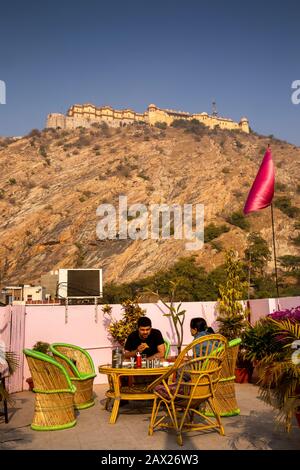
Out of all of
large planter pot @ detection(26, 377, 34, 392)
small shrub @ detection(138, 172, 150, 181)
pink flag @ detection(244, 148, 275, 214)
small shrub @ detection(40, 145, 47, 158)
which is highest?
small shrub @ detection(40, 145, 47, 158)

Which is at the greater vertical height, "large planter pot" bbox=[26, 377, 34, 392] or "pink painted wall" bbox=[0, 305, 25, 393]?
"pink painted wall" bbox=[0, 305, 25, 393]

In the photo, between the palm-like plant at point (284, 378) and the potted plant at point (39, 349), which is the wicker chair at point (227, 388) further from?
the potted plant at point (39, 349)

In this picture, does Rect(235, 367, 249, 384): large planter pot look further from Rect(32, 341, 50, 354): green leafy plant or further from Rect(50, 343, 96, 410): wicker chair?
Rect(32, 341, 50, 354): green leafy plant

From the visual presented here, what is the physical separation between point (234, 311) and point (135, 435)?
176 inches

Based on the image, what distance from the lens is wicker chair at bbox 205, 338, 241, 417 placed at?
4.66 m

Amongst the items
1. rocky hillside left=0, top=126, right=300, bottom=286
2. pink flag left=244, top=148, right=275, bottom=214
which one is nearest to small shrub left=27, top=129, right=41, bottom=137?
rocky hillside left=0, top=126, right=300, bottom=286

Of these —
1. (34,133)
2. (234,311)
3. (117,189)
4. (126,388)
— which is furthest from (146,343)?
(34,133)

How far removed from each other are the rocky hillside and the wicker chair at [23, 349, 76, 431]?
1138 inches

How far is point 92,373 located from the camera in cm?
561

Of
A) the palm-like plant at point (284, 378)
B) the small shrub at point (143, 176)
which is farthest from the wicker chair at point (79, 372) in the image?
the small shrub at point (143, 176)

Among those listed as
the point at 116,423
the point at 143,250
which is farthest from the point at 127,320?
the point at 143,250

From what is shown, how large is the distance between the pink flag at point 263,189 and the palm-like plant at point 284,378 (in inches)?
224

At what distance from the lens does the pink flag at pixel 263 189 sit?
8.69 meters
